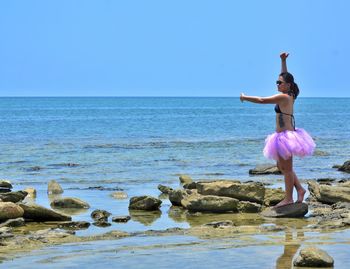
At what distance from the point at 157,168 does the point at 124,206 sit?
35.8ft

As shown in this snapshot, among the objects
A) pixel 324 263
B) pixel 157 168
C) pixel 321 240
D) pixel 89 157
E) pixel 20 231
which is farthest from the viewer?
pixel 89 157

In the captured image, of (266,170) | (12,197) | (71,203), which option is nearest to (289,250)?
(71,203)

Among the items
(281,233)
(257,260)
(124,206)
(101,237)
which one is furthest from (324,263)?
(124,206)

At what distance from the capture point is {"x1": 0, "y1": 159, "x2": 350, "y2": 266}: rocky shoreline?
1028cm

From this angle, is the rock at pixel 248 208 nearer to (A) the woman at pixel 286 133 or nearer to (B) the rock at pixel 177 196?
(A) the woman at pixel 286 133

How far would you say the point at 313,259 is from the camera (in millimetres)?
7984

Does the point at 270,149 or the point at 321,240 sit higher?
the point at 270,149

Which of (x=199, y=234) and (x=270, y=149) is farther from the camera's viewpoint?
(x=270, y=149)

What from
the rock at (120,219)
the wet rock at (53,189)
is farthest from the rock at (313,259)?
the wet rock at (53,189)

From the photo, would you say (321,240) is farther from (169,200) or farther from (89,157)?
(89,157)

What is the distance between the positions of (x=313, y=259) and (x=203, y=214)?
4996mm

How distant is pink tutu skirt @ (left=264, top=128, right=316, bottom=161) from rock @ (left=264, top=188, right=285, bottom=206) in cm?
159

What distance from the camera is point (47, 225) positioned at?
11844mm

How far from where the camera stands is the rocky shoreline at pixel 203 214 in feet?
33.7
